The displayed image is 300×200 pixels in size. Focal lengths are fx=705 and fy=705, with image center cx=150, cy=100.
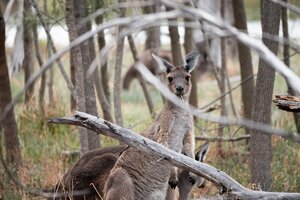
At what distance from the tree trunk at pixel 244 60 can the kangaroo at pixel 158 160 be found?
2.20 m

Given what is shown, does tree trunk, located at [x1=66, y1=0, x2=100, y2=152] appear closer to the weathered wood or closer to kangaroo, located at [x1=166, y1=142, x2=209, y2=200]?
kangaroo, located at [x1=166, y1=142, x2=209, y2=200]

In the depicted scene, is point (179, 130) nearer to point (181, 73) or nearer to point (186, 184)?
point (186, 184)

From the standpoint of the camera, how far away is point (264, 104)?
6.71 metres

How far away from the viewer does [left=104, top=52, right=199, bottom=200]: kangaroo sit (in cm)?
604

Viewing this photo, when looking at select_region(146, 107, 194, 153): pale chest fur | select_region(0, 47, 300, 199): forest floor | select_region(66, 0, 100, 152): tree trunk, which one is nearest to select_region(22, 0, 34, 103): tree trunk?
select_region(0, 47, 300, 199): forest floor

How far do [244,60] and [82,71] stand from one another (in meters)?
2.65

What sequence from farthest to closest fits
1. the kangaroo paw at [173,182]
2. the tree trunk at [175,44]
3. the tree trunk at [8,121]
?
the tree trunk at [175,44] → the tree trunk at [8,121] → the kangaroo paw at [173,182]

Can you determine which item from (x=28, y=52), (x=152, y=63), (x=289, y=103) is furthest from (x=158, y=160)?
(x=152, y=63)

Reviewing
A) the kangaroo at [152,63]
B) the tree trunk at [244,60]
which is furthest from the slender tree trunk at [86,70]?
the kangaroo at [152,63]

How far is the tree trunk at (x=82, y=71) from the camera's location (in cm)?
711

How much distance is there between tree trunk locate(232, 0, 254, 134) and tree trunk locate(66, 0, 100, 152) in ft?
7.43

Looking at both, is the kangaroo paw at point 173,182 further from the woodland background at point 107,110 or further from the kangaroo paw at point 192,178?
the woodland background at point 107,110

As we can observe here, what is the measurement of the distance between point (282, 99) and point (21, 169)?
336cm

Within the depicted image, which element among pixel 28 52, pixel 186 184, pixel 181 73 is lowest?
pixel 186 184
